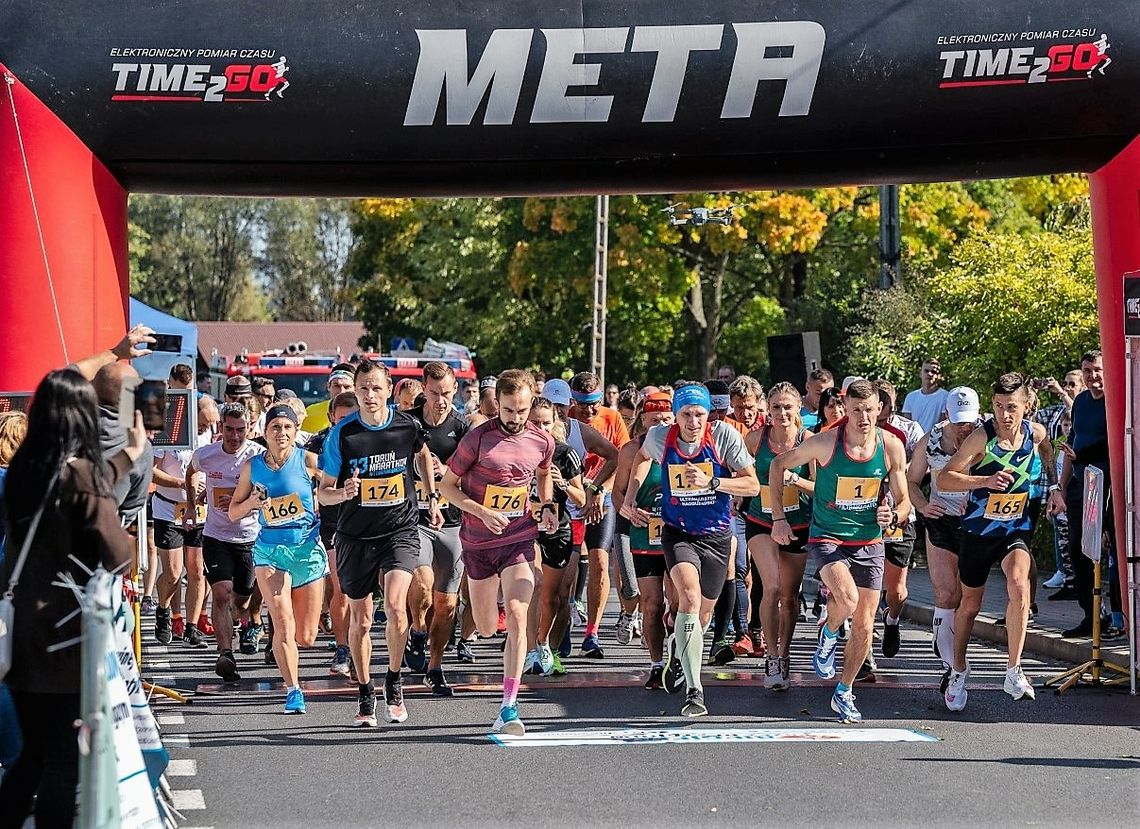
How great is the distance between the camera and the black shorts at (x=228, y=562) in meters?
11.3

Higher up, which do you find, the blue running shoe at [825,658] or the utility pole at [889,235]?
the utility pole at [889,235]

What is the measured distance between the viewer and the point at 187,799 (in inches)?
285

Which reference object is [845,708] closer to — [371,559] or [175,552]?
[371,559]

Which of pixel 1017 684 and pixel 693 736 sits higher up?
pixel 1017 684

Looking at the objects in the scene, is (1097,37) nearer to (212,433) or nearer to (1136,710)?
(1136,710)

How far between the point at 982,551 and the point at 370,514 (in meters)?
3.44

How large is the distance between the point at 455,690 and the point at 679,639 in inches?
67.6

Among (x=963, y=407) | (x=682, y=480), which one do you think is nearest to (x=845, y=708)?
(x=682, y=480)

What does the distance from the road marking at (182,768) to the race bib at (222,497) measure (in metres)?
3.31

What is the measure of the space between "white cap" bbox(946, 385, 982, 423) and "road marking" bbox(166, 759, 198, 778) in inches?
196

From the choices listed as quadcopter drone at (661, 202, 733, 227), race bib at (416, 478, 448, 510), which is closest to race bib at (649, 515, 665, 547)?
race bib at (416, 478, 448, 510)

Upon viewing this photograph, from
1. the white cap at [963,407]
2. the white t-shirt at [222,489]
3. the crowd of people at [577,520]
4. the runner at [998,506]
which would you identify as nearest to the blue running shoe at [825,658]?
the crowd of people at [577,520]

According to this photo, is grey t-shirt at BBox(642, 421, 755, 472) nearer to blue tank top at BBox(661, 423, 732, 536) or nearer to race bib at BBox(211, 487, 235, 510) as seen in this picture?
blue tank top at BBox(661, 423, 732, 536)

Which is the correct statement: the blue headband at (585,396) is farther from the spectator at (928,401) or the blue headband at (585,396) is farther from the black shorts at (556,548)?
the spectator at (928,401)
